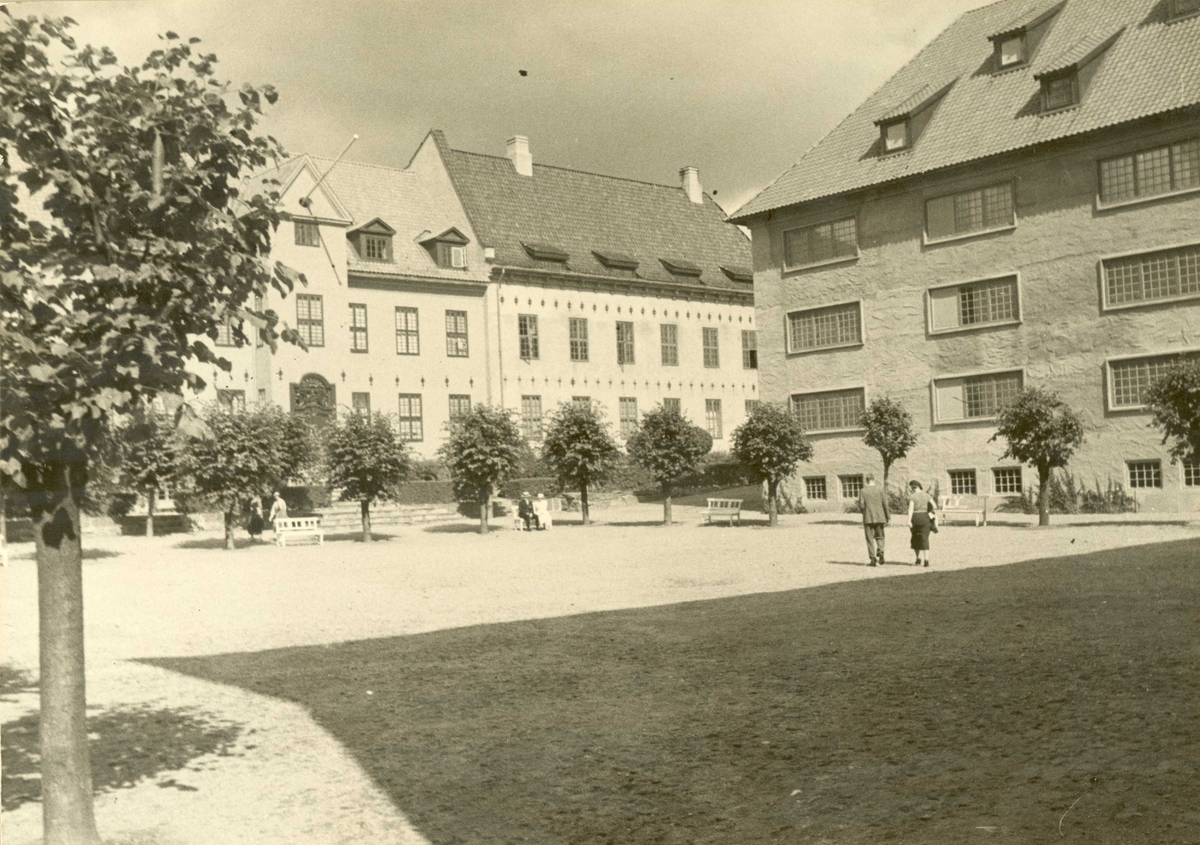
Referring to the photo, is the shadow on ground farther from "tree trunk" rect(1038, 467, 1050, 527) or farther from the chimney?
the chimney

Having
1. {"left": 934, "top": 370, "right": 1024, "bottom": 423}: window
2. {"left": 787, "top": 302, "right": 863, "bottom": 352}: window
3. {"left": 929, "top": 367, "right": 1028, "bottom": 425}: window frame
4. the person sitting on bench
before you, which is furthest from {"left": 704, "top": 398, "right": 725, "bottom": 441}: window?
the person sitting on bench

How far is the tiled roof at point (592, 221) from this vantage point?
51875mm

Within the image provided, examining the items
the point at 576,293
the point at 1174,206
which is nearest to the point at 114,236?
the point at 1174,206

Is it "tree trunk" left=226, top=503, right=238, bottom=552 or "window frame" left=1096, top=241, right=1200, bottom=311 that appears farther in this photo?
"window frame" left=1096, top=241, right=1200, bottom=311

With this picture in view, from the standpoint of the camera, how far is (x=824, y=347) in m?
39.7

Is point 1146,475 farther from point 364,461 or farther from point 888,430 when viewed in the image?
point 364,461

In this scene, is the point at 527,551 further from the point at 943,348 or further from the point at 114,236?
the point at 114,236

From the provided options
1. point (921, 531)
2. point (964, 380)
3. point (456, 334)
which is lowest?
point (921, 531)

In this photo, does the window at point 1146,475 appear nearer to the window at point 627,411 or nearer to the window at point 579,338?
the window at point 627,411

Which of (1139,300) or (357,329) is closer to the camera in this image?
(1139,300)

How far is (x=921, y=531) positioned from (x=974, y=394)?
17.7m

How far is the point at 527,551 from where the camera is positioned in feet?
88.7

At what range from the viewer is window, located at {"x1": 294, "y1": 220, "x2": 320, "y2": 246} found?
42.7 metres

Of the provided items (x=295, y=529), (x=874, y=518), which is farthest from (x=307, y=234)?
(x=874, y=518)
